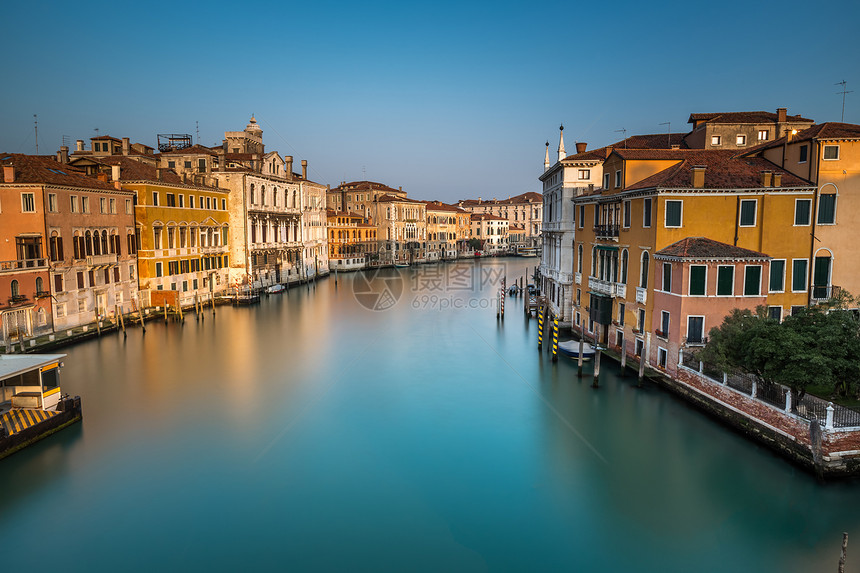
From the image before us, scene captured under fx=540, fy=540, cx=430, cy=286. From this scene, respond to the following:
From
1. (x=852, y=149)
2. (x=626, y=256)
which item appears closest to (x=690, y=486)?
(x=626, y=256)

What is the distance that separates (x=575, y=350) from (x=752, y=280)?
4765mm

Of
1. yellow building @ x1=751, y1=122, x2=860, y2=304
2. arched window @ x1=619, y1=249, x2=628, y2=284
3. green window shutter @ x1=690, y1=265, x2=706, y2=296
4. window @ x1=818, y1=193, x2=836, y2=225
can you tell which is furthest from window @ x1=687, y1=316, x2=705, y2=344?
window @ x1=818, y1=193, x2=836, y2=225

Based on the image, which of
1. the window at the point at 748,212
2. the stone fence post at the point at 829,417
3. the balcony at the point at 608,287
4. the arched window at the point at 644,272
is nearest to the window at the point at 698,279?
the arched window at the point at 644,272

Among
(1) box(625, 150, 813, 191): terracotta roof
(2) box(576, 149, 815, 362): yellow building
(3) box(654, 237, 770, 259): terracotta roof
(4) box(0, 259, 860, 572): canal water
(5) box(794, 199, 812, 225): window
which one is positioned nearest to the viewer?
(4) box(0, 259, 860, 572): canal water

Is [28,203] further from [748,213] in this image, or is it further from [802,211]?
[802,211]

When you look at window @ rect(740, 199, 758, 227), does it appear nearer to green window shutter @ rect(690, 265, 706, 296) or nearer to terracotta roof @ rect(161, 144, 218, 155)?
green window shutter @ rect(690, 265, 706, 296)

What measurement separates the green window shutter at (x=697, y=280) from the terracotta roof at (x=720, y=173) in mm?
1814

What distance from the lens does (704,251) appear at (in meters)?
10.5

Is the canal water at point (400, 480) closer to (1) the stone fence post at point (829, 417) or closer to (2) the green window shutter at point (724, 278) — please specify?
(1) the stone fence post at point (829, 417)

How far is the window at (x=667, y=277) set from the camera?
10.8 metres

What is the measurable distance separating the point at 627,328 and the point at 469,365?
426 cm

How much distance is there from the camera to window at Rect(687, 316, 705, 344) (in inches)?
414

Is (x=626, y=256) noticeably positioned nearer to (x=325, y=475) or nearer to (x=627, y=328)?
(x=627, y=328)

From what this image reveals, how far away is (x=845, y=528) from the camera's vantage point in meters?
6.43
